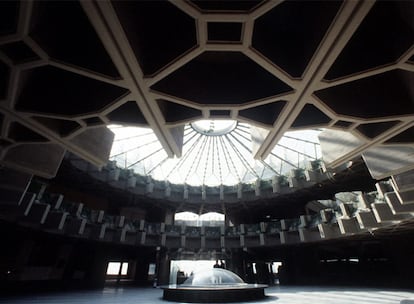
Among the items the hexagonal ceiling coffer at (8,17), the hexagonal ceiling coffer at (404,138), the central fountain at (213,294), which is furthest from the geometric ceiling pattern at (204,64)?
the central fountain at (213,294)

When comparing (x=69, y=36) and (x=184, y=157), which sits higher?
(x=184, y=157)

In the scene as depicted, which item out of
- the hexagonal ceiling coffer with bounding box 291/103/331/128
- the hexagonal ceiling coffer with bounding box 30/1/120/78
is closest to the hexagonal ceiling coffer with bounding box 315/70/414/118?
the hexagonal ceiling coffer with bounding box 291/103/331/128

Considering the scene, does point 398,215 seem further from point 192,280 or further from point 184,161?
point 184,161

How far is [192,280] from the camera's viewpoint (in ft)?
68.3

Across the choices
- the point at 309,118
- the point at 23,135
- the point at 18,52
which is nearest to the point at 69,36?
the point at 18,52

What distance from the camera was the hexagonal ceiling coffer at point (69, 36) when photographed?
6.24 m

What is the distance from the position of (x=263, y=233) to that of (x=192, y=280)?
40.9ft

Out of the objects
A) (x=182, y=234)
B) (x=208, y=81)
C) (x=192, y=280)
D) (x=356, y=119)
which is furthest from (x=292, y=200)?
(x=208, y=81)

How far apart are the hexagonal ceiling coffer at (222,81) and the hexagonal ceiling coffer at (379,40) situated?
6.39 feet

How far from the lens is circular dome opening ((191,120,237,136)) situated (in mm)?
31750

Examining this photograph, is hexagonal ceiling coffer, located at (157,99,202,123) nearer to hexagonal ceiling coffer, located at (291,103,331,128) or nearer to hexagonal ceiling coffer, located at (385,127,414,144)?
hexagonal ceiling coffer, located at (291,103,331,128)

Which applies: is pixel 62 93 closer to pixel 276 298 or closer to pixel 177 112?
pixel 177 112

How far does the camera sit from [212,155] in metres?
36.6

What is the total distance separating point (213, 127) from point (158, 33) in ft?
83.9
